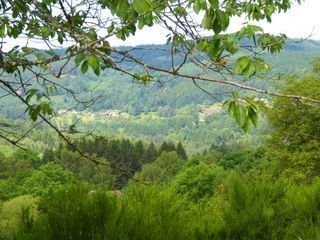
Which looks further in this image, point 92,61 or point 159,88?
point 159,88

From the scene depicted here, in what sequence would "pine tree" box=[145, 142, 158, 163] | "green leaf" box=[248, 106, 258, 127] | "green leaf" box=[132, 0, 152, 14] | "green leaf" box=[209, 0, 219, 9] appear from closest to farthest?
"green leaf" box=[248, 106, 258, 127] < "green leaf" box=[209, 0, 219, 9] < "green leaf" box=[132, 0, 152, 14] < "pine tree" box=[145, 142, 158, 163]

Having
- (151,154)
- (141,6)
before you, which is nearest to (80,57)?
(141,6)

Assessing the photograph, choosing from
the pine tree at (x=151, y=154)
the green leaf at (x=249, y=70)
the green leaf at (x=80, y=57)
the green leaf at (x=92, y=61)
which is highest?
the green leaf at (x=80, y=57)

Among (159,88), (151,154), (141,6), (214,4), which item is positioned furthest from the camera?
(151,154)

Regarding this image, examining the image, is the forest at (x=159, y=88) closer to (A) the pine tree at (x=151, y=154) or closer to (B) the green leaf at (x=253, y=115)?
(B) the green leaf at (x=253, y=115)

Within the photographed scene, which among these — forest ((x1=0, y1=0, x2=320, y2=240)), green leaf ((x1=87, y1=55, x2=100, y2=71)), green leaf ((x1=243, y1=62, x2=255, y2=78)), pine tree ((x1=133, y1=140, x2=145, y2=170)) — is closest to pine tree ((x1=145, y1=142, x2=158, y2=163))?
pine tree ((x1=133, y1=140, x2=145, y2=170))

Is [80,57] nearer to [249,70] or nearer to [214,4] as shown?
[214,4]

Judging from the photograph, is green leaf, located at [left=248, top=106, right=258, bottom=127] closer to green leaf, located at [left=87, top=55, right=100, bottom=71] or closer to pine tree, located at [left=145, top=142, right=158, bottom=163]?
green leaf, located at [left=87, top=55, right=100, bottom=71]

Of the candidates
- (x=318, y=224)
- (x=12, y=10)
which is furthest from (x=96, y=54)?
(x=318, y=224)

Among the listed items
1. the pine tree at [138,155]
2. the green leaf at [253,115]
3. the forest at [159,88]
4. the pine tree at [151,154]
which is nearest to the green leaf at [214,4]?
the forest at [159,88]

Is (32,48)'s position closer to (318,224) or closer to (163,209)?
(163,209)

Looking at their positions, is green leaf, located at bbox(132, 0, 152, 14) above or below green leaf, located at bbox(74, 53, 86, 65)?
above

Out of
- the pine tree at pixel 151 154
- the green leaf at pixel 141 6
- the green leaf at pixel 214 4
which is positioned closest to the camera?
the green leaf at pixel 214 4

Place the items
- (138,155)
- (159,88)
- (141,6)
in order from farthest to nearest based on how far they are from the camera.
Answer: (138,155) < (159,88) < (141,6)
